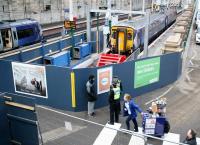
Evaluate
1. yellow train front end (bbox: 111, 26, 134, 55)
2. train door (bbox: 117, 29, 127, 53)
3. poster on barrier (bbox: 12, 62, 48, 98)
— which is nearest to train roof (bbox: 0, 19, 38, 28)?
yellow train front end (bbox: 111, 26, 134, 55)

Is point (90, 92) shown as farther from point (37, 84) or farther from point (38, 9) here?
point (38, 9)

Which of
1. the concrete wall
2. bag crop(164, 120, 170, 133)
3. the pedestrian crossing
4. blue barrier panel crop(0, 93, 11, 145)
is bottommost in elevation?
the pedestrian crossing

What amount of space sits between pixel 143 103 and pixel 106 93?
1923 mm

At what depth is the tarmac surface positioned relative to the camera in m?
9.56

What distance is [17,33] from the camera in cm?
2345

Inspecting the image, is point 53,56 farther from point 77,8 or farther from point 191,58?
point 77,8

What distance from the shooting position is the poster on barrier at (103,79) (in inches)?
478

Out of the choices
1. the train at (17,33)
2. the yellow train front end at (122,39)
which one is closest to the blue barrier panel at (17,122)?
the yellow train front end at (122,39)

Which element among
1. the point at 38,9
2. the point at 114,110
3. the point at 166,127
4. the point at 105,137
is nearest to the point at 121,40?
the point at 114,110

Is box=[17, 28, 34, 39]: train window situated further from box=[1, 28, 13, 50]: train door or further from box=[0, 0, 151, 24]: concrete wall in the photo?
box=[0, 0, 151, 24]: concrete wall

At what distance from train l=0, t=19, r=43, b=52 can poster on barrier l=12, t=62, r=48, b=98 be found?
10236mm

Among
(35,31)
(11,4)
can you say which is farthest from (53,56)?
(11,4)

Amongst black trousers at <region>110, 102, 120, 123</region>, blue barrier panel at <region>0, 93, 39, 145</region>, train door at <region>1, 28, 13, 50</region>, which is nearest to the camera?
blue barrier panel at <region>0, 93, 39, 145</region>

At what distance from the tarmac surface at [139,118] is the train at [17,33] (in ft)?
42.5
